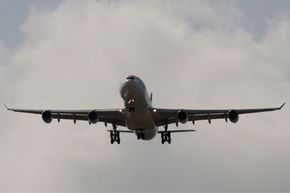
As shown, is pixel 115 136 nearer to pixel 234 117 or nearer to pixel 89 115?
pixel 89 115

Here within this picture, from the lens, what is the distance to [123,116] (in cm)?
6719

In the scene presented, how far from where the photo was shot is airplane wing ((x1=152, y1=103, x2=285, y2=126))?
217ft

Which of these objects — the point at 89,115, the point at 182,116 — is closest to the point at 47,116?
the point at 89,115

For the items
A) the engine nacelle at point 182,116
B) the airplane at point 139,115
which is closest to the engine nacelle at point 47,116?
the airplane at point 139,115

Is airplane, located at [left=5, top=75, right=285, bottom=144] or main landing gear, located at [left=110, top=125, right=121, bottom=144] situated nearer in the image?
airplane, located at [left=5, top=75, right=285, bottom=144]

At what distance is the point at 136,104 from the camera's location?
61.6 m

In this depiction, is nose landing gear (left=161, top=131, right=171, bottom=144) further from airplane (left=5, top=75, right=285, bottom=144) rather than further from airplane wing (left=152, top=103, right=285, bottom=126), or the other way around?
airplane wing (left=152, top=103, right=285, bottom=126)

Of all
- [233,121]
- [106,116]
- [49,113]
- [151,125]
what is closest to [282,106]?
[233,121]

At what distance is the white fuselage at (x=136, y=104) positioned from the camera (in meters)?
61.1

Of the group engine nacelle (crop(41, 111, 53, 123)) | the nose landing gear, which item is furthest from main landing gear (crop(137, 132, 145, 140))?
engine nacelle (crop(41, 111, 53, 123))

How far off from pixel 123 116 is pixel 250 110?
1208 cm

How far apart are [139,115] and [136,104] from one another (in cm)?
139

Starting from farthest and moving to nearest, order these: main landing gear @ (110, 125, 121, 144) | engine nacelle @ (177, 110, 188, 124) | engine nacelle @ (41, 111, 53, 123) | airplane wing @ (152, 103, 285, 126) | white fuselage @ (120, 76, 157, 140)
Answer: main landing gear @ (110, 125, 121, 144) → engine nacelle @ (41, 111, 53, 123) → airplane wing @ (152, 103, 285, 126) → engine nacelle @ (177, 110, 188, 124) → white fuselage @ (120, 76, 157, 140)

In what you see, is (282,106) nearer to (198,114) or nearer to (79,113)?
(198,114)
